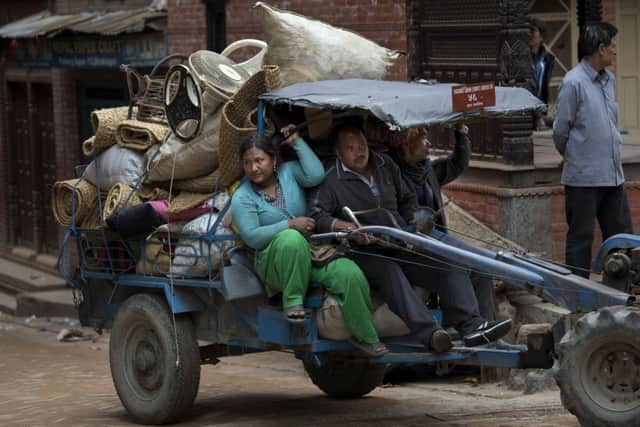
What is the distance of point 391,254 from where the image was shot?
7777 millimetres

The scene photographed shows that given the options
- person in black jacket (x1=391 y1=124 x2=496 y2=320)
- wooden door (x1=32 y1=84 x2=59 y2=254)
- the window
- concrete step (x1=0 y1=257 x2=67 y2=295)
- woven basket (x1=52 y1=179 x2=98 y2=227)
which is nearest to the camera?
person in black jacket (x1=391 y1=124 x2=496 y2=320)

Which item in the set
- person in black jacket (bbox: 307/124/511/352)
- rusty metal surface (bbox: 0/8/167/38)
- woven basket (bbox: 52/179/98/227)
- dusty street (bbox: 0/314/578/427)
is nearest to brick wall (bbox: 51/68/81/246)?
rusty metal surface (bbox: 0/8/167/38)

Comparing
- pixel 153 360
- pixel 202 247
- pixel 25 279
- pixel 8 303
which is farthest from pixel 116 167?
pixel 25 279

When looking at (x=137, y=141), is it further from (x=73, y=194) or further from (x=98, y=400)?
(x=98, y=400)

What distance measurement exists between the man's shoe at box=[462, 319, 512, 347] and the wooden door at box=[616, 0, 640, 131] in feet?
37.4

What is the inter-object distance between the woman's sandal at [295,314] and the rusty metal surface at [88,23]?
35.7 ft

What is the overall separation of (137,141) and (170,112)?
436mm

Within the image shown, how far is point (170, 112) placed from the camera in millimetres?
8758

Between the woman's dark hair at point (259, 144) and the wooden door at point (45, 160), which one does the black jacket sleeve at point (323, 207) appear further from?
the wooden door at point (45, 160)

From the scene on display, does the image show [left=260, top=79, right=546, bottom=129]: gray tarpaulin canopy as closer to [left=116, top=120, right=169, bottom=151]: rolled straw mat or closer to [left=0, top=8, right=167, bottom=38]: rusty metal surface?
[left=116, top=120, right=169, bottom=151]: rolled straw mat

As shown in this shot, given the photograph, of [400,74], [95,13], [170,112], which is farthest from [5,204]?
[170,112]

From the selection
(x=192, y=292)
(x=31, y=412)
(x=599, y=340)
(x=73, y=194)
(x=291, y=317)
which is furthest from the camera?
(x=31, y=412)

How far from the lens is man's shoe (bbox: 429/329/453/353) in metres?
7.40

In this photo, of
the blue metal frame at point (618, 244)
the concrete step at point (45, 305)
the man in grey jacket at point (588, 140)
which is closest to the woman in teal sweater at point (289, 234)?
the blue metal frame at point (618, 244)
